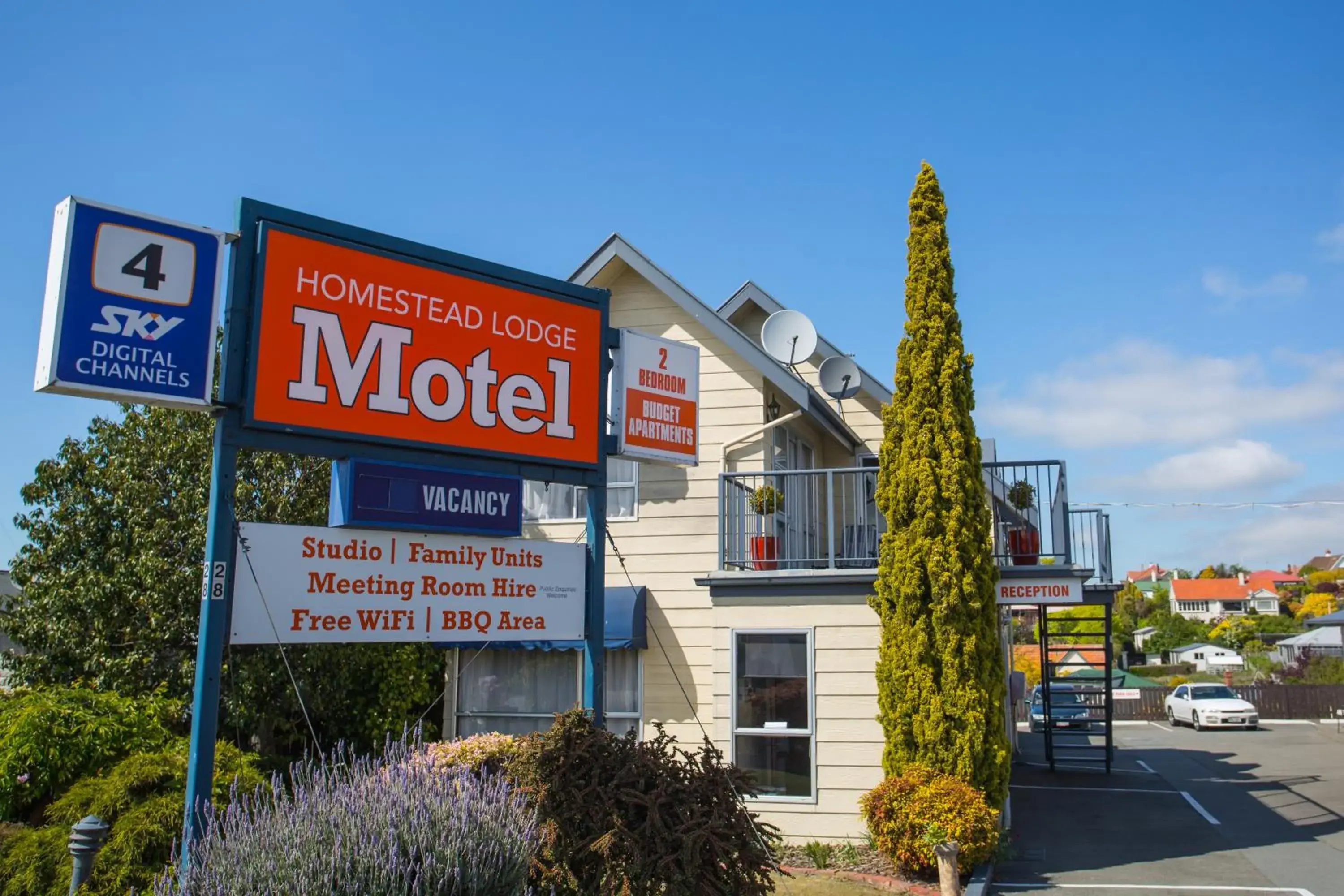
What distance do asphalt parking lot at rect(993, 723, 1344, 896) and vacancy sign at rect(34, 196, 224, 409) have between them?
8.74 meters

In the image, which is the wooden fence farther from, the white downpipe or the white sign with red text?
the white downpipe

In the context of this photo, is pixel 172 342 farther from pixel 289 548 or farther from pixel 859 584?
pixel 859 584

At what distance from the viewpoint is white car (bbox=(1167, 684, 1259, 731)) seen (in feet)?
107

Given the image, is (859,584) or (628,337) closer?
(628,337)

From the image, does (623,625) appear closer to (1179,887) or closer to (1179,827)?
(1179,887)

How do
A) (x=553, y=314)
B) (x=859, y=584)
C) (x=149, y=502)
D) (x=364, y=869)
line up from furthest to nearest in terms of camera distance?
(x=149, y=502) < (x=859, y=584) < (x=553, y=314) < (x=364, y=869)

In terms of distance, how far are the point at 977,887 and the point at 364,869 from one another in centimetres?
675

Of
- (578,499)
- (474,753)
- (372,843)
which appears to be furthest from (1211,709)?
(372,843)

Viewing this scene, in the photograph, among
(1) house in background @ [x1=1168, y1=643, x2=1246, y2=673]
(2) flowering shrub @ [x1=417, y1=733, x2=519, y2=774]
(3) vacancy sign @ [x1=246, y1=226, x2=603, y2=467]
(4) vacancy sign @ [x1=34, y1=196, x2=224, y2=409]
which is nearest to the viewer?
(4) vacancy sign @ [x1=34, y1=196, x2=224, y2=409]

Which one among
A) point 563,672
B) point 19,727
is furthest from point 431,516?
point 563,672

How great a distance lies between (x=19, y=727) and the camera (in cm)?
916

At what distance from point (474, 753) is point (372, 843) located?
15.6ft

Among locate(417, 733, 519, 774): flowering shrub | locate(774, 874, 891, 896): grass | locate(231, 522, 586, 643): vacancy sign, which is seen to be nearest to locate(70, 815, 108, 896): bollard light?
locate(231, 522, 586, 643): vacancy sign

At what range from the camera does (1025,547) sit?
12.7 meters
